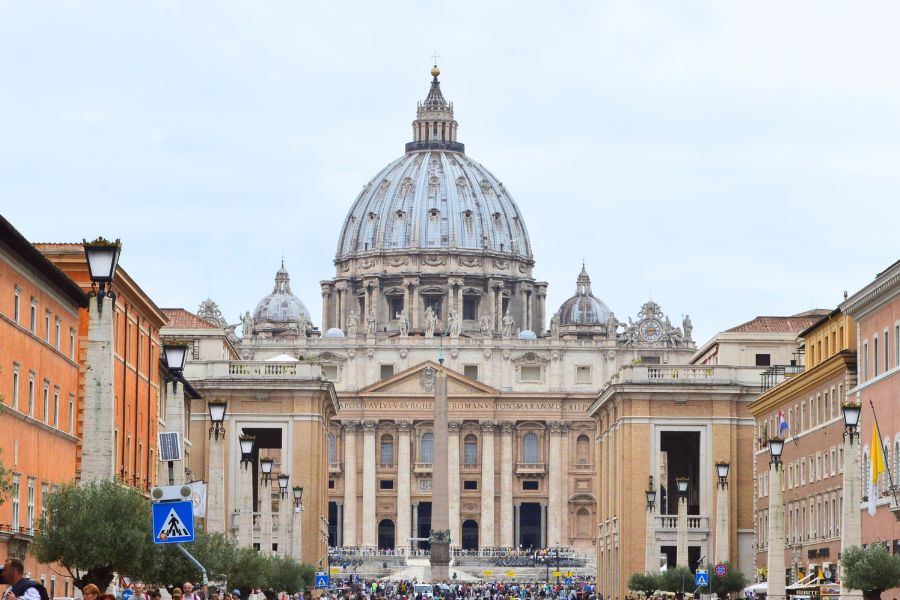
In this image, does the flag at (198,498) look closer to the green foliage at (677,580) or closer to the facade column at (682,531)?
the facade column at (682,531)

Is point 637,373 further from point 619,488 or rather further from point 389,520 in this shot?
point 389,520

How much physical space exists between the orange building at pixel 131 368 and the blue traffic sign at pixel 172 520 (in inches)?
1050

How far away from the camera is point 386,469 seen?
616 ft

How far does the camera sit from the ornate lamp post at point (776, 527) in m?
51.5

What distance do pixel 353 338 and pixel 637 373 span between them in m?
92.5

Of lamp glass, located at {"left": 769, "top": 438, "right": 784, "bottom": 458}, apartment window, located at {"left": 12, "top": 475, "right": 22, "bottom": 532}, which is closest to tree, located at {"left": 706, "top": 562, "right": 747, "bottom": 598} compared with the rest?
lamp glass, located at {"left": 769, "top": 438, "right": 784, "bottom": 458}

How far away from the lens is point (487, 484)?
18788 cm

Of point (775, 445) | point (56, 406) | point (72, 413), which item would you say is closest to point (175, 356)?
point (775, 445)

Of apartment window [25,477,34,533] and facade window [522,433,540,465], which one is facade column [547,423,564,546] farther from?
apartment window [25,477,34,533]

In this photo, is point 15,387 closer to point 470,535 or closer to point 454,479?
point 454,479

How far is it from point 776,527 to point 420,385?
442 ft

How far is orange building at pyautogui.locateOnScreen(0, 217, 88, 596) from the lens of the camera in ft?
156

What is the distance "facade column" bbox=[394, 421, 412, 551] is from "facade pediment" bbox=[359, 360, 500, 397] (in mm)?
2917

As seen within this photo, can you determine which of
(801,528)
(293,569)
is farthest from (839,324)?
(293,569)
